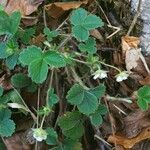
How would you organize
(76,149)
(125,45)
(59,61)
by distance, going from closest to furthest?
1. (59,61)
2. (76,149)
3. (125,45)

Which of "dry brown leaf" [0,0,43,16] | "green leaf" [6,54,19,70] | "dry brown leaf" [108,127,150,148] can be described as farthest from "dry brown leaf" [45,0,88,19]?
"dry brown leaf" [108,127,150,148]

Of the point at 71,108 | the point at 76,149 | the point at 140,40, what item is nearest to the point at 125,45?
the point at 140,40

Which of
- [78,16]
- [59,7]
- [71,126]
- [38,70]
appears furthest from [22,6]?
[71,126]

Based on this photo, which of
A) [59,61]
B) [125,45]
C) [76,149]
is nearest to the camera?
[59,61]

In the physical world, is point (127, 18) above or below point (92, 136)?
above

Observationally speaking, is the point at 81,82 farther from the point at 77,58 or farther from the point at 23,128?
the point at 23,128

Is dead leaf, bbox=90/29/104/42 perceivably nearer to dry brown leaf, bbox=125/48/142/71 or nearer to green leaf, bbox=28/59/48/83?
dry brown leaf, bbox=125/48/142/71

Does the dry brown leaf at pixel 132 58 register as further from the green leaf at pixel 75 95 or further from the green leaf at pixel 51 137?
the green leaf at pixel 51 137

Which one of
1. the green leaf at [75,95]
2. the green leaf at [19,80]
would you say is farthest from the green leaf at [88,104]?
the green leaf at [19,80]
